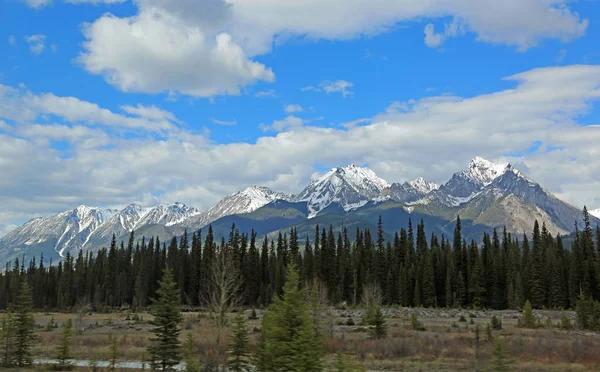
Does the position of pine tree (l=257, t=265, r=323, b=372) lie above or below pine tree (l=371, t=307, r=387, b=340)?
above

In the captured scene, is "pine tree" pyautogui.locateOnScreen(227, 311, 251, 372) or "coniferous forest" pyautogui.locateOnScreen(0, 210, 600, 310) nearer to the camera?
"pine tree" pyautogui.locateOnScreen(227, 311, 251, 372)

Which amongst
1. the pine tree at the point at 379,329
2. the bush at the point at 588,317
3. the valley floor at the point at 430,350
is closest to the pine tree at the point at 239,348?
the valley floor at the point at 430,350

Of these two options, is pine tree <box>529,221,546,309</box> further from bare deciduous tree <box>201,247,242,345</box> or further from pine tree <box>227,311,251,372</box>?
pine tree <box>227,311,251,372</box>

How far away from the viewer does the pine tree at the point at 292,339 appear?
2128 centimetres

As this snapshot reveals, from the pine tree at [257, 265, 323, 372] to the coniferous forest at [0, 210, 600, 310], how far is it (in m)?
72.0

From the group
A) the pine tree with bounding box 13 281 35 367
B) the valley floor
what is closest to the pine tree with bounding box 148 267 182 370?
the valley floor

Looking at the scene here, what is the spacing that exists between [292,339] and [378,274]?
370ft

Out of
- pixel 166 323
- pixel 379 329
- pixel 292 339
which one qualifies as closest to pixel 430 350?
pixel 379 329

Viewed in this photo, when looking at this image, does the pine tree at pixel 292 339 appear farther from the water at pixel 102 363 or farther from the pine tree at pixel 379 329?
the pine tree at pixel 379 329

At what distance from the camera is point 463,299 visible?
385 ft

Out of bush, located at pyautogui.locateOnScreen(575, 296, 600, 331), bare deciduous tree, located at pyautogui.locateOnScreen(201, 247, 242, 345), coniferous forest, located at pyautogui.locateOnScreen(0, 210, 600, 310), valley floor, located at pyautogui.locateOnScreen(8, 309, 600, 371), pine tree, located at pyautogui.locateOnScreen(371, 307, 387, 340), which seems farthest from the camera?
coniferous forest, located at pyautogui.locateOnScreen(0, 210, 600, 310)

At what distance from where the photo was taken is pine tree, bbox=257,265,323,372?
69.8 ft

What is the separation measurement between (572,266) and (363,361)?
86.8 m

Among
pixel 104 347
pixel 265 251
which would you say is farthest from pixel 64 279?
pixel 104 347
